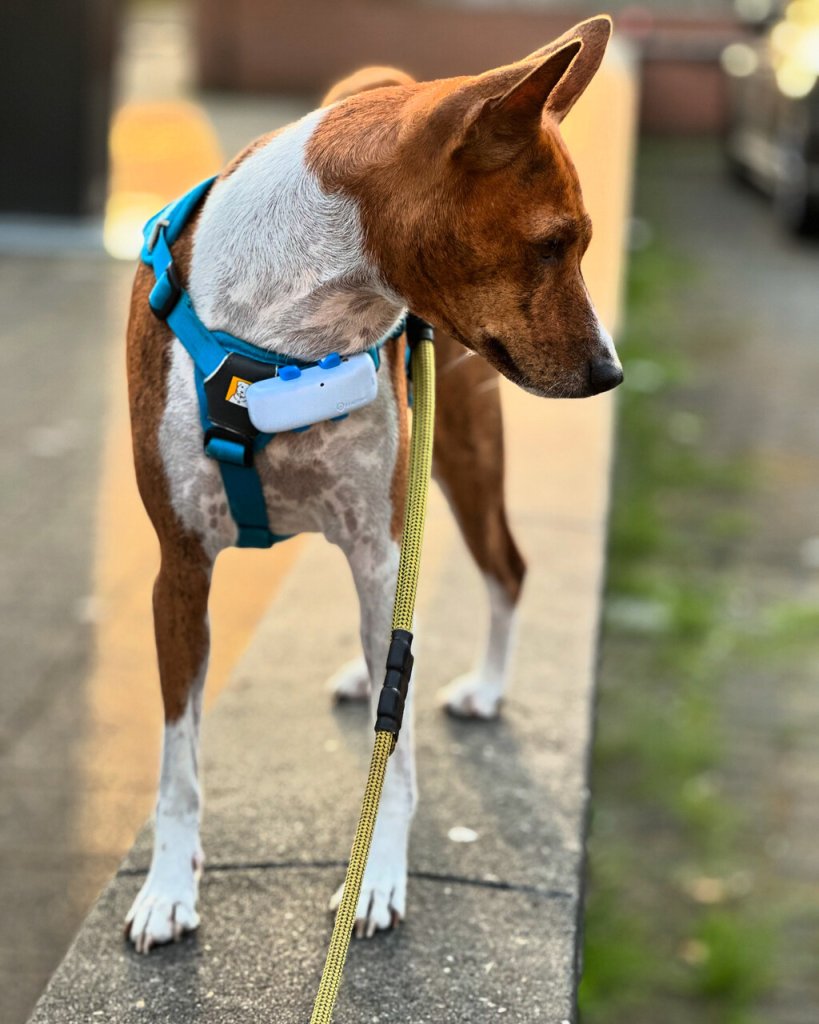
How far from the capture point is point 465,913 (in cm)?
297

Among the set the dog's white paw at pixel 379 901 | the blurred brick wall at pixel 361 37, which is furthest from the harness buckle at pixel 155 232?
the blurred brick wall at pixel 361 37

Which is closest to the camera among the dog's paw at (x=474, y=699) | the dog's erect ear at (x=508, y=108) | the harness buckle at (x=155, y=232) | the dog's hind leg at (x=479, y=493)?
the dog's erect ear at (x=508, y=108)

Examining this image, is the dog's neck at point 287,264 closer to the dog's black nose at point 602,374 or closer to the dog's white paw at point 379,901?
the dog's black nose at point 602,374

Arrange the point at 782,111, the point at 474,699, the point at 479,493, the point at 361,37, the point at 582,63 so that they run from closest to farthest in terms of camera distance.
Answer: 1. the point at 582,63
2. the point at 479,493
3. the point at 474,699
4. the point at 782,111
5. the point at 361,37

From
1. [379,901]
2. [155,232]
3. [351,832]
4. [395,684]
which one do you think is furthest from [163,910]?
[155,232]

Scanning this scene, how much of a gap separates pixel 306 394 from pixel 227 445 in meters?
0.17

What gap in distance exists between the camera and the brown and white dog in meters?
2.19

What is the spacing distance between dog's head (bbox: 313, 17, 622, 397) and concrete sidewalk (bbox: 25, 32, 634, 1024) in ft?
3.90

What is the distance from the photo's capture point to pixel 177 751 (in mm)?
2756

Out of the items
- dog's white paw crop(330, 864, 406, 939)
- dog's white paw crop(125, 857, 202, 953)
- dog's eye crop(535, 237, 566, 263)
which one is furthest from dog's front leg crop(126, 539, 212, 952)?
dog's eye crop(535, 237, 566, 263)

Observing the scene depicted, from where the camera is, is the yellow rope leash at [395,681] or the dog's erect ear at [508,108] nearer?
the dog's erect ear at [508,108]

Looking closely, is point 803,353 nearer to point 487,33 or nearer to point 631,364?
point 631,364

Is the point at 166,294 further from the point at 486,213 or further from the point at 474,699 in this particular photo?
the point at 474,699

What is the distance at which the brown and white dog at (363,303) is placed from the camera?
7.18ft
